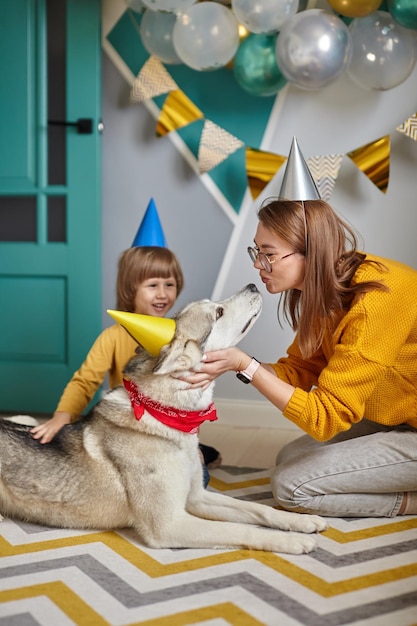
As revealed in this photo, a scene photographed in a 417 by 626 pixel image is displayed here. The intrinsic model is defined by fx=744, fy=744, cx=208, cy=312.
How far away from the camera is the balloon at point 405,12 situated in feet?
9.86

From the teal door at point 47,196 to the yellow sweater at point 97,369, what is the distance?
0.85m

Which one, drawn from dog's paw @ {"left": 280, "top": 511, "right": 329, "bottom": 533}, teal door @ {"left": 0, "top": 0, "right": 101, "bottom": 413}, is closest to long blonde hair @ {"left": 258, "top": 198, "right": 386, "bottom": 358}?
dog's paw @ {"left": 280, "top": 511, "right": 329, "bottom": 533}

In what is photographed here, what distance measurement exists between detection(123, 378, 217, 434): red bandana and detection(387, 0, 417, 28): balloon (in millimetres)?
1895

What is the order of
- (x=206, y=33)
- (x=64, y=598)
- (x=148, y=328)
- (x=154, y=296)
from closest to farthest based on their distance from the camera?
(x=64, y=598) < (x=148, y=328) < (x=154, y=296) < (x=206, y=33)

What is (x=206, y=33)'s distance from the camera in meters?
3.19

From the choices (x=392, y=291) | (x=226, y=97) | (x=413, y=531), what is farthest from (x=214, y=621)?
(x=226, y=97)

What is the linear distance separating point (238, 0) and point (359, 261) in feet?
4.52

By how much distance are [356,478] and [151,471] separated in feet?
2.28

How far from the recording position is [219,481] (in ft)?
9.27

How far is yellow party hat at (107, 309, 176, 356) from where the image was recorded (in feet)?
6.57

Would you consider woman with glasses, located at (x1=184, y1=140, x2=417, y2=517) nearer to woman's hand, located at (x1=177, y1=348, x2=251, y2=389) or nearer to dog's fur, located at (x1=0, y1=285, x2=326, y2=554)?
woman's hand, located at (x1=177, y1=348, x2=251, y2=389)

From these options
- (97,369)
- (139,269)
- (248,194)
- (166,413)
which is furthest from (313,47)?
(166,413)

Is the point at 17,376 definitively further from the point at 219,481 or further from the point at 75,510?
→ the point at 75,510

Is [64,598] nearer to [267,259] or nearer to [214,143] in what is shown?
[267,259]
